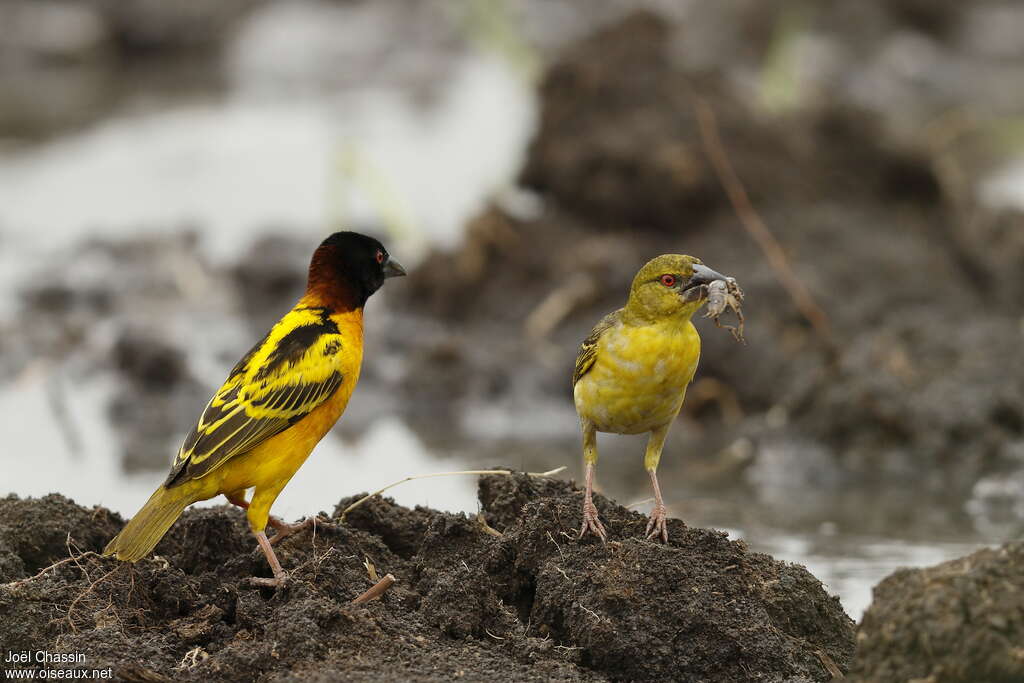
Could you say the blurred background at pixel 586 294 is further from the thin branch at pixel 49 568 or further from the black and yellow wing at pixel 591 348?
the thin branch at pixel 49 568

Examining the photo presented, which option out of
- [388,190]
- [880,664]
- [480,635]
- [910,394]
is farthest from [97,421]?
[880,664]

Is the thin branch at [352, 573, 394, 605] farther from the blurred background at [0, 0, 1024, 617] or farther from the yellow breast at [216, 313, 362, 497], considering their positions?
the blurred background at [0, 0, 1024, 617]

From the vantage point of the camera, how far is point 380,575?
221 inches

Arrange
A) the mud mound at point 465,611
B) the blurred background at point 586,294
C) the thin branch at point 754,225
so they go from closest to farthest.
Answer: the mud mound at point 465,611, the blurred background at point 586,294, the thin branch at point 754,225

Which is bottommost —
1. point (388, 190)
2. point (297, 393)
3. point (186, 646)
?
point (186, 646)

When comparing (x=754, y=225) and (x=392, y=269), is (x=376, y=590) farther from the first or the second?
(x=754, y=225)

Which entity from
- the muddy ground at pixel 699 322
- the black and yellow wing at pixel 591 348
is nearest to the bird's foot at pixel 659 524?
the black and yellow wing at pixel 591 348

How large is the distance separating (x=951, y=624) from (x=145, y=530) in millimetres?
2778

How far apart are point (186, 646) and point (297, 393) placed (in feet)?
4.24

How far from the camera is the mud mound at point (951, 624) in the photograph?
170 inches

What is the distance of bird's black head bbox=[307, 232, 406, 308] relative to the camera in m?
6.49

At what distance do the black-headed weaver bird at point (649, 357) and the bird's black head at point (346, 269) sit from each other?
1.26 metres

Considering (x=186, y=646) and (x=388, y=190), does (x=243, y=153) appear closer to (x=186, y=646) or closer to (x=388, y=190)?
(x=388, y=190)

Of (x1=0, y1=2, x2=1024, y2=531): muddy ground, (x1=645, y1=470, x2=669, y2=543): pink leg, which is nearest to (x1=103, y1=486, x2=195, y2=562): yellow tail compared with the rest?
(x1=645, y1=470, x2=669, y2=543): pink leg
